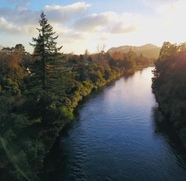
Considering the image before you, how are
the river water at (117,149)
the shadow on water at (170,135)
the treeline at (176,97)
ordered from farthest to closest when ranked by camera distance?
the treeline at (176,97) → the shadow on water at (170,135) → the river water at (117,149)

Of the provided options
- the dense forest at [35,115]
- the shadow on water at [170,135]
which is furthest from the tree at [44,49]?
the shadow on water at [170,135]

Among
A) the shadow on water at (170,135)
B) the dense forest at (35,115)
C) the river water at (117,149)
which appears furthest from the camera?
the shadow on water at (170,135)

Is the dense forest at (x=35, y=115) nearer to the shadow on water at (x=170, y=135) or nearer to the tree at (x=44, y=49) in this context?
the tree at (x=44, y=49)

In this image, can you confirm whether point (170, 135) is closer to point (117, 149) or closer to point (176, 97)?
point (176, 97)

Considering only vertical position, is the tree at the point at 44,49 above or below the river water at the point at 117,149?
above

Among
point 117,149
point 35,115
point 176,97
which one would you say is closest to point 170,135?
point 176,97

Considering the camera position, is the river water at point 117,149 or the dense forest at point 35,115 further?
the river water at point 117,149

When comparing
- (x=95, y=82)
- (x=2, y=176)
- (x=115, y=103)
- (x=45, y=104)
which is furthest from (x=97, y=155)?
(x=95, y=82)

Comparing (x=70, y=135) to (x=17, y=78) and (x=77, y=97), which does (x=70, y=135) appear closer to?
(x=77, y=97)
